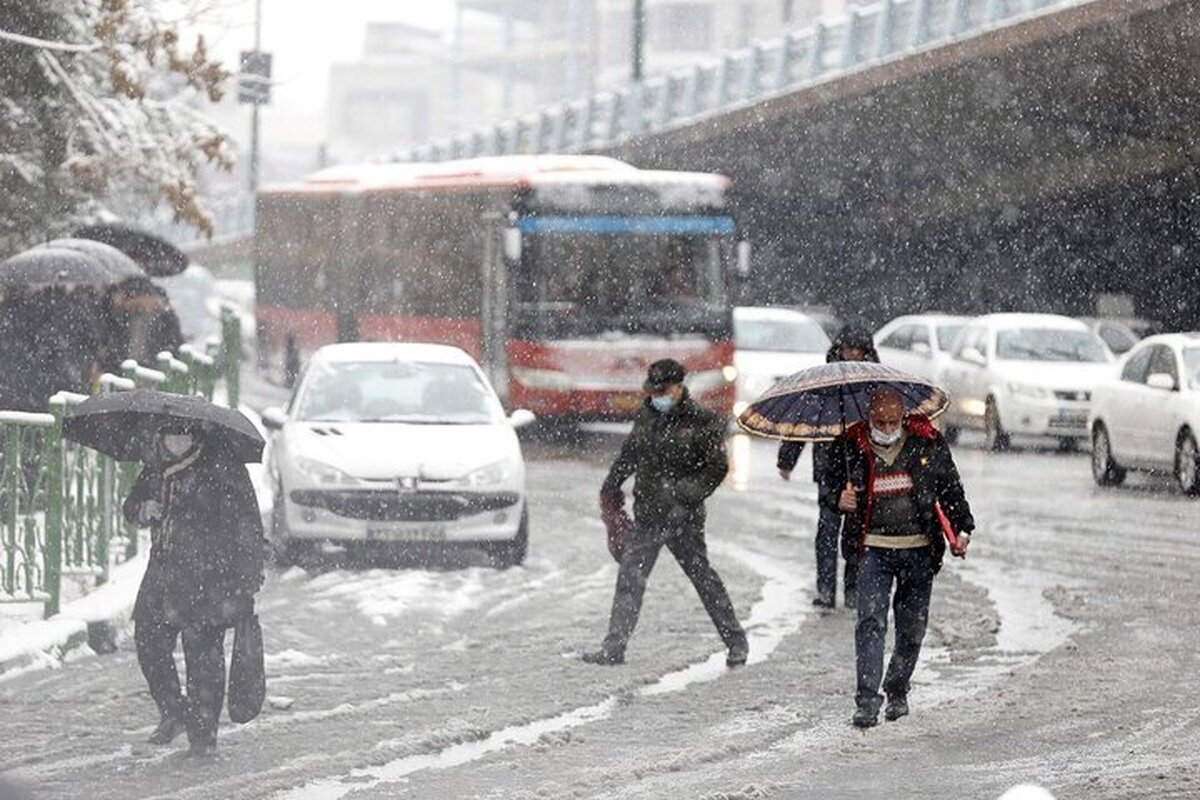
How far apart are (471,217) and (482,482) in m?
14.9

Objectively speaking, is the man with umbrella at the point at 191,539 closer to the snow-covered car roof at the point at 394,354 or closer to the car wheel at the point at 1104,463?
the snow-covered car roof at the point at 394,354

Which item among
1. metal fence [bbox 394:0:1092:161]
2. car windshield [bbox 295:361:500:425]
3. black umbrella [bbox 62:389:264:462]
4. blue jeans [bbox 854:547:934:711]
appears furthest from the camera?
metal fence [bbox 394:0:1092:161]

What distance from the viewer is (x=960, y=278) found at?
56.2 metres

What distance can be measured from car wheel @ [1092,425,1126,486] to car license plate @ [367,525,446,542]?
382 inches

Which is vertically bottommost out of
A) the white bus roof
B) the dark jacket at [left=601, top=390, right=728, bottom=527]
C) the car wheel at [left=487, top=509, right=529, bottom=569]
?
the car wheel at [left=487, top=509, right=529, bottom=569]

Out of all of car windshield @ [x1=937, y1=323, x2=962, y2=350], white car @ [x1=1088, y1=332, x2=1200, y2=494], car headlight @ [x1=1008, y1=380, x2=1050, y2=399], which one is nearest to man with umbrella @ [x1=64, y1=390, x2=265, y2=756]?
white car @ [x1=1088, y1=332, x2=1200, y2=494]

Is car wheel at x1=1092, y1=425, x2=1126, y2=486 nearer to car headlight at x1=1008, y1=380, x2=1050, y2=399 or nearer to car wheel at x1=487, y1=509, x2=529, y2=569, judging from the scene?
car headlight at x1=1008, y1=380, x2=1050, y2=399

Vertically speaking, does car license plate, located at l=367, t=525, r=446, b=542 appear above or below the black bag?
below

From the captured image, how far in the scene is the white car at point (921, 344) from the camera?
32.5 meters

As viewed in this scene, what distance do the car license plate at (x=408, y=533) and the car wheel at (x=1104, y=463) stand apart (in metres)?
9.71

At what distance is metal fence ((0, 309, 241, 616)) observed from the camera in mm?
13180

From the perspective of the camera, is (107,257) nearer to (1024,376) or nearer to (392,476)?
(392,476)

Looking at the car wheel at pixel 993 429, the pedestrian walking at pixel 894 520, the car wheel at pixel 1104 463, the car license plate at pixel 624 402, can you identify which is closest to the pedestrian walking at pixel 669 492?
the pedestrian walking at pixel 894 520

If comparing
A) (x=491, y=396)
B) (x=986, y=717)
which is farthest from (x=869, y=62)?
(x=986, y=717)
